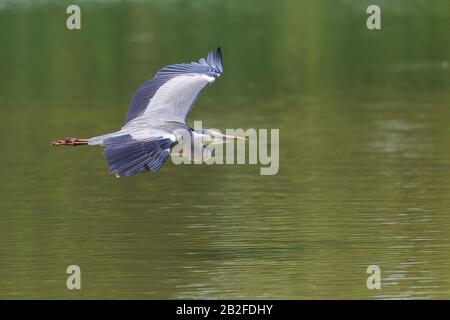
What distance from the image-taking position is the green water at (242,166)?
1429cm

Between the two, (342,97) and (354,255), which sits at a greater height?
(342,97)

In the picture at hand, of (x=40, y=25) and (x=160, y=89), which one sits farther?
(x=40, y=25)

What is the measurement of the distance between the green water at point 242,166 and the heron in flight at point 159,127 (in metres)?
1.24

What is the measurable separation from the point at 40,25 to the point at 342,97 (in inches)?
446

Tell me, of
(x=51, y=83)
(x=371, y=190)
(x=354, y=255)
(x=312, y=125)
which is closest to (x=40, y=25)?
(x=51, y=83)

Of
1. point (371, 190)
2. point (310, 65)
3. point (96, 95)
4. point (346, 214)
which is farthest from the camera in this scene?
point (310, 65)

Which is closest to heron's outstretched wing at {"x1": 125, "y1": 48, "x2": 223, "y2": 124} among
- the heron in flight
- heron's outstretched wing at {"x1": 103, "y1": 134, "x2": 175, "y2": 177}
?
the heron in flight

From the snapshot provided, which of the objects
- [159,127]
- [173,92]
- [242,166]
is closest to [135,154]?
[159,127]

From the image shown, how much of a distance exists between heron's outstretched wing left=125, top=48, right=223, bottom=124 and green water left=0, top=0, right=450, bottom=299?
1.39 metres

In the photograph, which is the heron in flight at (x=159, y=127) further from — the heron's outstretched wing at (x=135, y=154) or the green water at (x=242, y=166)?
the green water at (x=242, y=166)

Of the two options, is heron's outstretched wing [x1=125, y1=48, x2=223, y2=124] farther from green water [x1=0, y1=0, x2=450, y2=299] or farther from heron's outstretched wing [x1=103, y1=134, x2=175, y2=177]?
green water [x1=0, y1=0, x2=450, y2=299]

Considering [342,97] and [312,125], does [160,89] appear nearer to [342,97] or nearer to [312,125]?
[312,125]

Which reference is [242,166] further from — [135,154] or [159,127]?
[135,154]

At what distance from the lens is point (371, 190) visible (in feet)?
60.2
